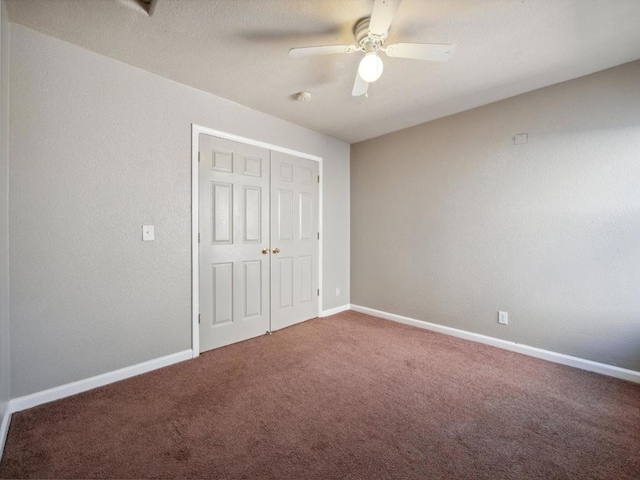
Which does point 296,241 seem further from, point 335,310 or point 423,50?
point 423,50

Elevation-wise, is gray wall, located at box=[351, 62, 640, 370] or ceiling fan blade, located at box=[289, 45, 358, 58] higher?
ceiling fan blade, located at box=[289, 45, 358, 58]

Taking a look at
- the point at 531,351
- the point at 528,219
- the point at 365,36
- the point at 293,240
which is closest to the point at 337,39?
the point at 365,36

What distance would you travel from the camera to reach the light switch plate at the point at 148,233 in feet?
7.40

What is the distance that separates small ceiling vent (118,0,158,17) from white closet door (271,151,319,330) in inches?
63.5

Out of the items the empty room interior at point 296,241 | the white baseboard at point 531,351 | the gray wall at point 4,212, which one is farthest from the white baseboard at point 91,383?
the white baseboard at point 531,351

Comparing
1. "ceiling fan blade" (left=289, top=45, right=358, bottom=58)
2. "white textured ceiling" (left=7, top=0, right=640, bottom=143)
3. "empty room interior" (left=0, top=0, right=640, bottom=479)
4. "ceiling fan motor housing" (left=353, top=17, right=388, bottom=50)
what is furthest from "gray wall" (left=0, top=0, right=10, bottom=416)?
"ceiling fan motor housing" (left=353, top=17, right=388, bottom=50)

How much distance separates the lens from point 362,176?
13.0 ft

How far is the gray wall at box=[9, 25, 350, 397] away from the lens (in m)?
1.78

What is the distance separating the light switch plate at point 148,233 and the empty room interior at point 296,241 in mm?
16

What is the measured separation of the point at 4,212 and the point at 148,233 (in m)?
0.79

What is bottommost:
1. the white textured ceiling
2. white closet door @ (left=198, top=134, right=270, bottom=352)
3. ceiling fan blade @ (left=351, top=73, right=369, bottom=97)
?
white closet door @ (left=198, top=134, right=270, bottom=352)

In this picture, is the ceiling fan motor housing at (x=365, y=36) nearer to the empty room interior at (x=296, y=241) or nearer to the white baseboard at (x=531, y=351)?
the empty room interior at (x=296, y=241)

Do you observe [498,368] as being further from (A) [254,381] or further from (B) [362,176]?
(B) [362,176]

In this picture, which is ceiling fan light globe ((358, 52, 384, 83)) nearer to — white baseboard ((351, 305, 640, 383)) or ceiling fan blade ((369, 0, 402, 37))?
ceiling fan blade ((369, 0, 402, 37))
